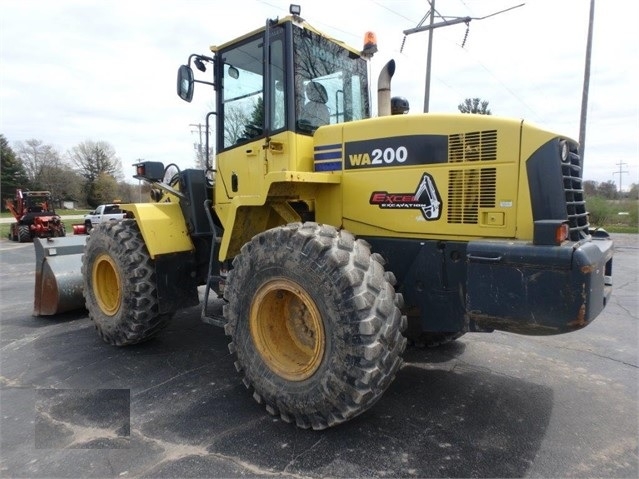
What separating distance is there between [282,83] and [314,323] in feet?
7.19

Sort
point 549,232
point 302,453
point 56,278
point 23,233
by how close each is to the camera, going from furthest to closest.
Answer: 1. point 23,233
2. point 56,278
3. point 302,453
4. point 549,232

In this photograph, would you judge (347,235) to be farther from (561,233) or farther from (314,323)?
(561,233)

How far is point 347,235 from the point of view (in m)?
3.20

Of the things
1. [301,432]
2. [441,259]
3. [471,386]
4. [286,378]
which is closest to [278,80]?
[441,259]

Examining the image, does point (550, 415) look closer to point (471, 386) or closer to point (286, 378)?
point (471, 386)

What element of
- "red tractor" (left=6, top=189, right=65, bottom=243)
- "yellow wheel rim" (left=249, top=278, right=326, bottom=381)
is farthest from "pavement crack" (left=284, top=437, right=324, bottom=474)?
"red tractor" (left=6, top=189, right=65, bottom=243)

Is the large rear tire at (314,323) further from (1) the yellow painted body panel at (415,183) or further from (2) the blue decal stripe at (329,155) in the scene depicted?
(2) the blue decal stripe at (329,155)

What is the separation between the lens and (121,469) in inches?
110

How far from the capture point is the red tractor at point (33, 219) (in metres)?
20.9

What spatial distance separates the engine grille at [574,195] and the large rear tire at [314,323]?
1.37 m

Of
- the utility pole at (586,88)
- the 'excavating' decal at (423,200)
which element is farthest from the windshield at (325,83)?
the utility pole at (586,88)

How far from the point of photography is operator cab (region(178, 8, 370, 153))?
3990 mm

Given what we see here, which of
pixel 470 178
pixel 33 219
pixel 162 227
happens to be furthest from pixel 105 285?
pixel 33 219

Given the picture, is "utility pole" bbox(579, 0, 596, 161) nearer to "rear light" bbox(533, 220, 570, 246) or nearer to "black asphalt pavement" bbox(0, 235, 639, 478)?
"black asphalt pavement" bbox(0, 235, 639, 478)
